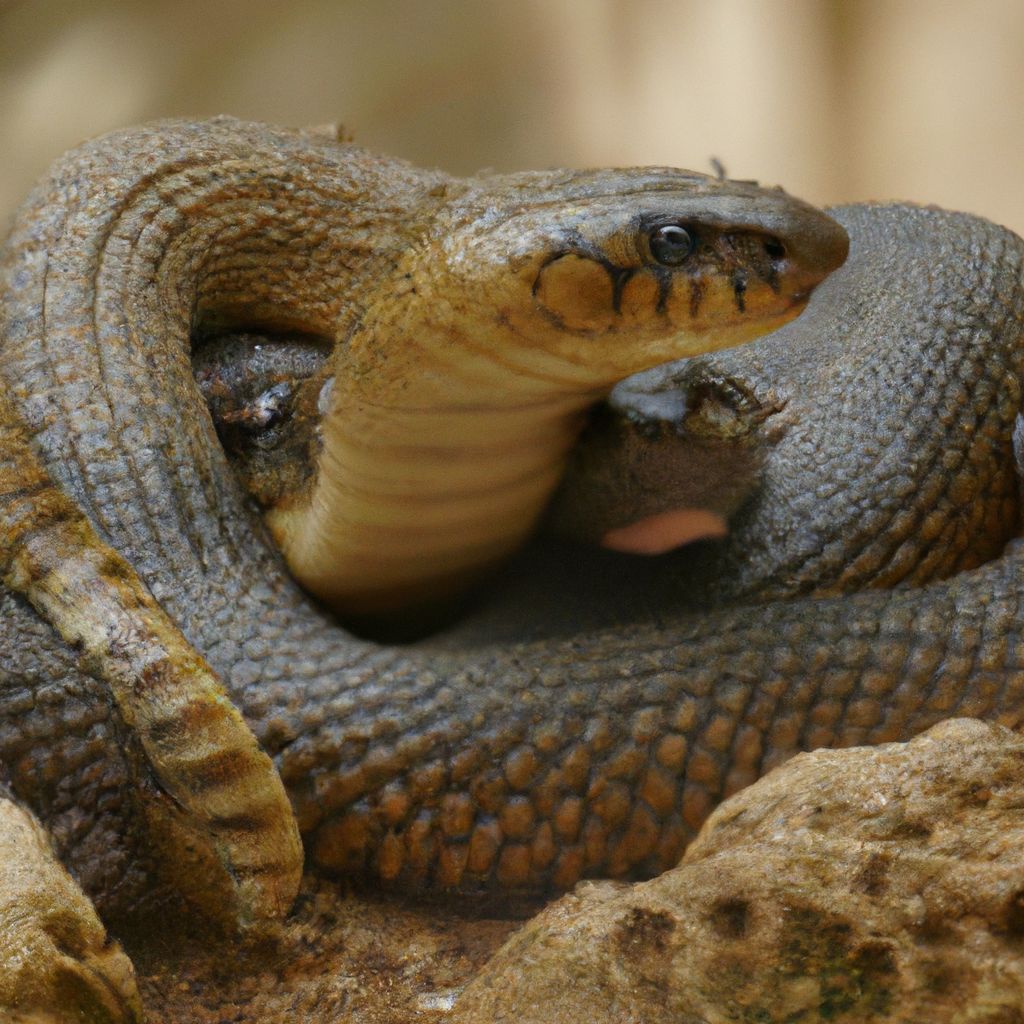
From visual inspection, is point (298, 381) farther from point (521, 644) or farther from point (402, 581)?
point (521, 644)

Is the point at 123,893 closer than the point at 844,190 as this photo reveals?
Yes

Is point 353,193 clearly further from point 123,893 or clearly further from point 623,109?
point 123,893

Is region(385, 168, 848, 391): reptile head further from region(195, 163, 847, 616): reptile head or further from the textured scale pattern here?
the textured scale pattern

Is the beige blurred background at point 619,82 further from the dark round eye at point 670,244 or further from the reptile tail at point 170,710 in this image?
the dark round eye at point 670,244

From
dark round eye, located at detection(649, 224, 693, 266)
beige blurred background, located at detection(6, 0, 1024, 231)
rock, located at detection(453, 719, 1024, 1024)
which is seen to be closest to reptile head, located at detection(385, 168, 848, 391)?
dark round eye, located at detection(649, 224, 693, 266)

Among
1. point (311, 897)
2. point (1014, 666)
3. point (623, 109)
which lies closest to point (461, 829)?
point (311, 897)

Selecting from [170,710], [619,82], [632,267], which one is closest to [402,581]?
[170,710]
